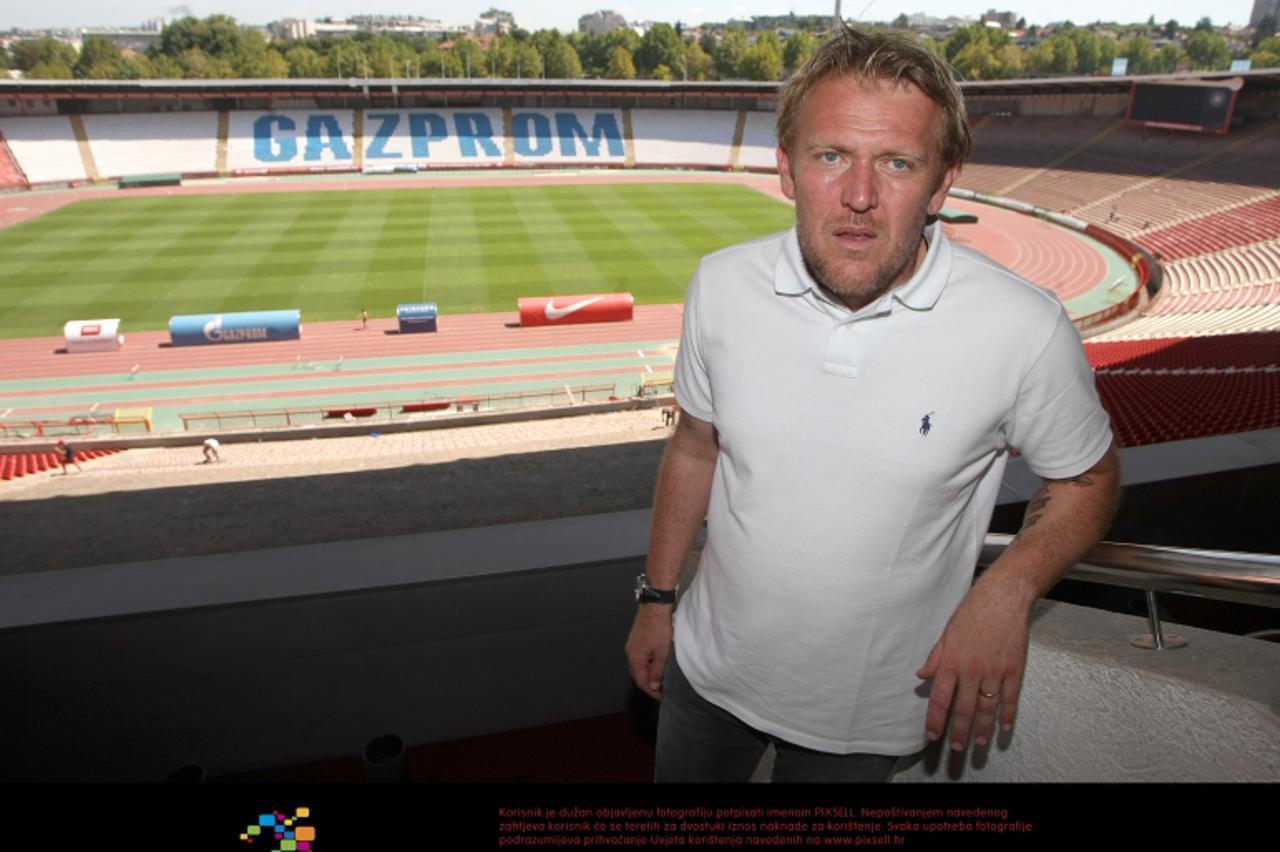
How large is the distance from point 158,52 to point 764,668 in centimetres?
13205

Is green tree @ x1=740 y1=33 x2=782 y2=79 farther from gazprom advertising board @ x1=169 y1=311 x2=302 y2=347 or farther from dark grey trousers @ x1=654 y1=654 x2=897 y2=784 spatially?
dark grey trousers @ x1=654 y1=654 x2=897 y2=784

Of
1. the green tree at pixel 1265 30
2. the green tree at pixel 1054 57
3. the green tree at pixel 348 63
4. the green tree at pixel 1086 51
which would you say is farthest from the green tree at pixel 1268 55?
the green tree at pixel 348 63

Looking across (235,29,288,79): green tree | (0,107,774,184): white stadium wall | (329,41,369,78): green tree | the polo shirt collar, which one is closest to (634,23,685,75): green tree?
(329,41,369,78): green tree

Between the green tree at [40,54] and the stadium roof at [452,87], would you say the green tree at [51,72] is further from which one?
the stadium roof at [452,87]

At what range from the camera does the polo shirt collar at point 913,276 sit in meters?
1.68

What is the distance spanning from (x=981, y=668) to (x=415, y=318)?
21.9 meters

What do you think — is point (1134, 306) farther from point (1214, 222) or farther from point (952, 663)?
point (952, 663)

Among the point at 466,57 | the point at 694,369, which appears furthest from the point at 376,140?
the point at 694,369

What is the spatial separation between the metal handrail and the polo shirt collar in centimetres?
72

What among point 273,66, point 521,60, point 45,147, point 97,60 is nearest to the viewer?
point 45,147

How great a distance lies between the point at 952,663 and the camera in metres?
1.66

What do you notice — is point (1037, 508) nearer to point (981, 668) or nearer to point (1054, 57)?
point (981, 668)

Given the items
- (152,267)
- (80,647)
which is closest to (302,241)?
(152,267)

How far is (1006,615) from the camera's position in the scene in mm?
1662
